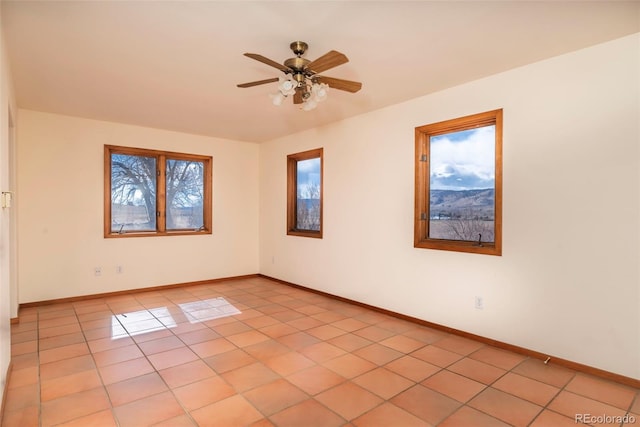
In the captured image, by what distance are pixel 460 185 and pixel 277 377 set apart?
2519 millimetres

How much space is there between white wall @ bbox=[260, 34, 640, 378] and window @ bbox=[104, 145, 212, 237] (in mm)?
2915

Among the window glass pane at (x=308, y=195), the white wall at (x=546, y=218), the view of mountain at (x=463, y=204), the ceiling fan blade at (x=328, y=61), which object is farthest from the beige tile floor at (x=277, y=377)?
the ceiling fan blade at (x=328, y=61)

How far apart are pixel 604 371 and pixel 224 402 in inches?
110

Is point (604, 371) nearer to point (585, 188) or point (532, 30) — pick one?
point (585, 188)

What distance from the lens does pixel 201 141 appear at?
5.78 meters

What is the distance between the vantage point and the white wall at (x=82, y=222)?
14.4 feet

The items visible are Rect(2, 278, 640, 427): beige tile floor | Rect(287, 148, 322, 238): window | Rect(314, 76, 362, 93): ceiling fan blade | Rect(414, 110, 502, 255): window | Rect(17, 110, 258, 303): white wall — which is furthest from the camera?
Rect(287, 148, 322, 238): window

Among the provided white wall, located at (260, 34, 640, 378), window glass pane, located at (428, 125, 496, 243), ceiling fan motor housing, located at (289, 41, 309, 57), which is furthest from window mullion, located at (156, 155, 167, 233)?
window glass pane, located at (428, 125, 496, 243)

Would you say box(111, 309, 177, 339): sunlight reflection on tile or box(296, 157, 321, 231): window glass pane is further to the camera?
box(296, 157, 321, 231): window glass pane

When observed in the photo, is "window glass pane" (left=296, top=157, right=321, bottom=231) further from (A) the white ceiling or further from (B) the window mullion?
(B) the window mullion

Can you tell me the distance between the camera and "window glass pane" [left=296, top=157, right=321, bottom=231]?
5391 mm

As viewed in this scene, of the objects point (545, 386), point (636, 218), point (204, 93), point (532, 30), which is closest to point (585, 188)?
point (636, 218)

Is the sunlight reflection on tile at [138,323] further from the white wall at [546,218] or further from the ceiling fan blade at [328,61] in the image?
the ceiling fan blade at [328,61]

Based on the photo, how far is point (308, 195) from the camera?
18.2 ft
